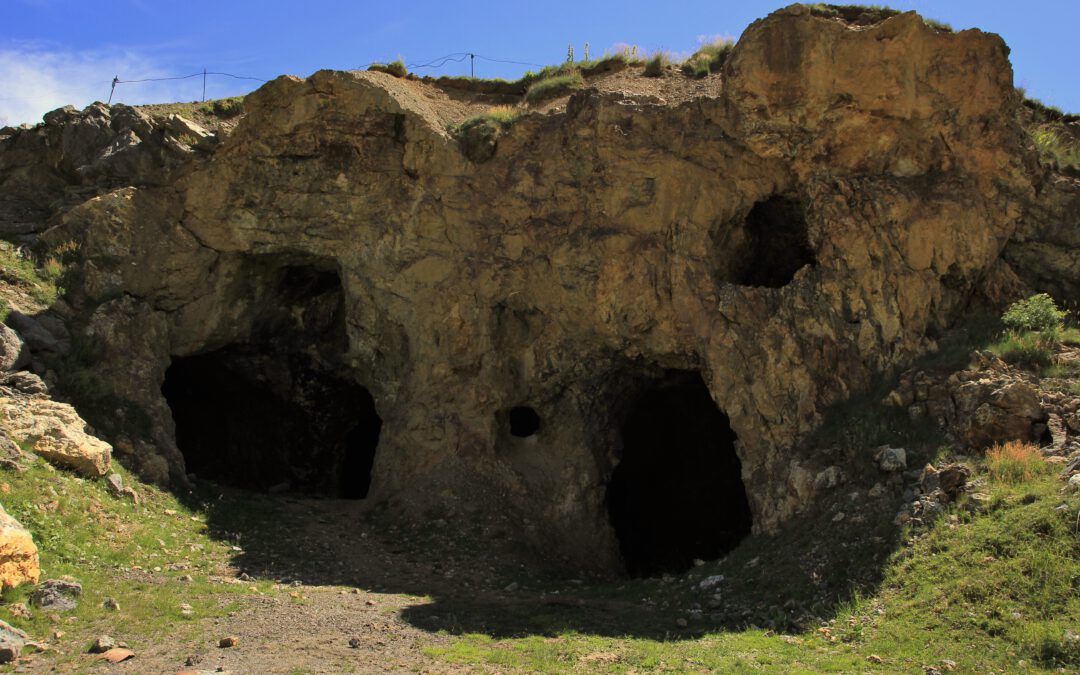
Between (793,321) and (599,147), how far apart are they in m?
5.28

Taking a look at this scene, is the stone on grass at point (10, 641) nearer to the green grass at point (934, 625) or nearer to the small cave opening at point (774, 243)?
the green grass at point (934, 625)

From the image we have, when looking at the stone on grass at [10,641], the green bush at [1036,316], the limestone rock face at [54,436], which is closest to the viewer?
the stone on grass at [10,641]

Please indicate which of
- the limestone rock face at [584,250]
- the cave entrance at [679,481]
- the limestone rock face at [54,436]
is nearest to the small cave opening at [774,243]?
the limestone rock face at [584,250]

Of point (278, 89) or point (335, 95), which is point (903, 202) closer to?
point (335, 95)

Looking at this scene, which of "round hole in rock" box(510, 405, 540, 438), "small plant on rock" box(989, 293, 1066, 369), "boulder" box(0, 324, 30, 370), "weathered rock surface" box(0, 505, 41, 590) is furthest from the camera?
"round hole in rock" box(510, 405, 540, 438)

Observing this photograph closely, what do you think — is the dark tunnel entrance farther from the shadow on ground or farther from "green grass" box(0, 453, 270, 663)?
"green grass" box(0, 453, 270, 663)

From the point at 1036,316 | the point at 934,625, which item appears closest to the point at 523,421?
the point at 1036,316

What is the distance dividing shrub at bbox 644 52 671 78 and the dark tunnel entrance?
877 cm

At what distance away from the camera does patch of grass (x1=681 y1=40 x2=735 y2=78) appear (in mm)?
19234

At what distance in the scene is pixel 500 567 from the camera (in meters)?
15.7

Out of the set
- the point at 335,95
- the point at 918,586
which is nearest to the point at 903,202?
the point at 918,586

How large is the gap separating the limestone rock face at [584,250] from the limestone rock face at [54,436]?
2.06 meters

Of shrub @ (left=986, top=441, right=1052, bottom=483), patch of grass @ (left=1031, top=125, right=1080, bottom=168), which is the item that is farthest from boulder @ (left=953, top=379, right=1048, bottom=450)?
patch of grass @ (left=1031, top=125, right=1080, bottom=168)

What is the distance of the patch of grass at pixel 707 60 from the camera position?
757 inches
